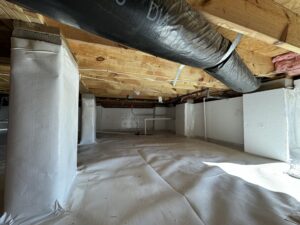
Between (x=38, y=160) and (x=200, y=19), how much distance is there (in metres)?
1.31

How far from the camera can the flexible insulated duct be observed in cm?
58

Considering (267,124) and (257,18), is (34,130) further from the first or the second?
(267,124)

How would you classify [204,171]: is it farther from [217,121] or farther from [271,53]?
[217,121]

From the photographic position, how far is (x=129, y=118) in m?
6.61

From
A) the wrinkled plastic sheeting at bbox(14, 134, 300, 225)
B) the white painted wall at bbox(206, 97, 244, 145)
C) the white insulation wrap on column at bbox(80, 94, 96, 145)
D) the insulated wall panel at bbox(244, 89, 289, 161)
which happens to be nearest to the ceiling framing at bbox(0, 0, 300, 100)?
the insulated wall panel at bbox(244, 89, 289, 161)

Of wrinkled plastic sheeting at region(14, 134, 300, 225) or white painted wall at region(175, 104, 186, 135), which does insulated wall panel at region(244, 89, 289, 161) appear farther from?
white painted wall at region(175, 104, 186, 135)

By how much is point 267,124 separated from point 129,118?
196 inches

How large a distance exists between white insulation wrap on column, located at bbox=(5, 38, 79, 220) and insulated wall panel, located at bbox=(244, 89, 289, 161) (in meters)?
2.87

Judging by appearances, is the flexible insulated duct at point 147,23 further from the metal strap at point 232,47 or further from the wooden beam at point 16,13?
the wooden beam at point 16,13

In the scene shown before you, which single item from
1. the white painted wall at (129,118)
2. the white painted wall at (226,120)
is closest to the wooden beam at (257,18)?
the white painted wall at (226,120)

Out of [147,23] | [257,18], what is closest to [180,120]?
[257,18]

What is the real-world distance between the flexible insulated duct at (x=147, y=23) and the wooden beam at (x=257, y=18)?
99 millimetres

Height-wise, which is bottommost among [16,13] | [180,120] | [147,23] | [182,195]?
[182,195]

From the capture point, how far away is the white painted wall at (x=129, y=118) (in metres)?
6.45
